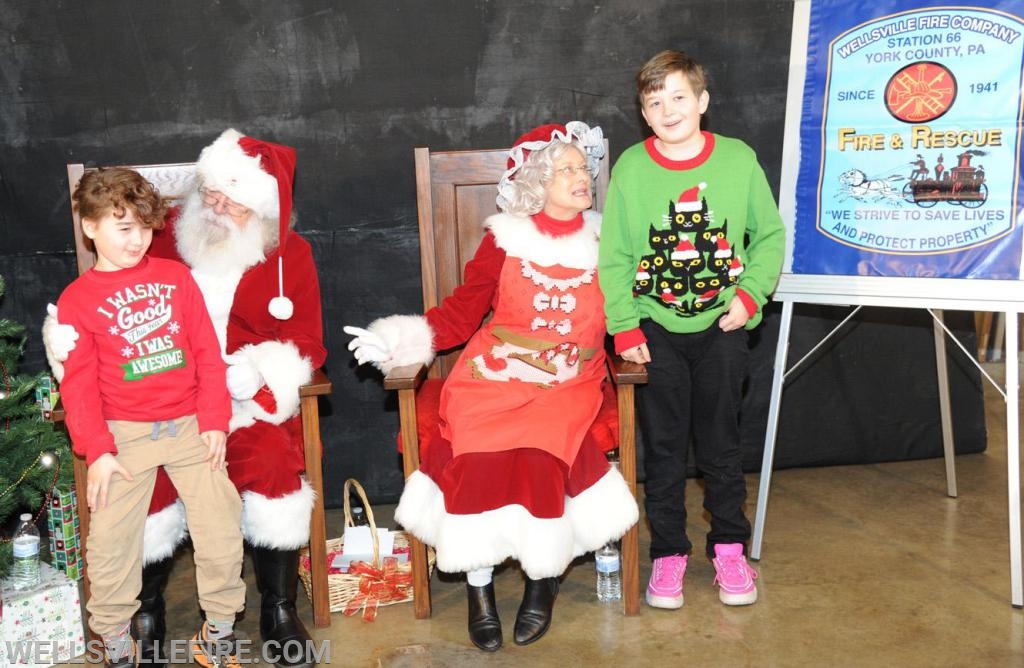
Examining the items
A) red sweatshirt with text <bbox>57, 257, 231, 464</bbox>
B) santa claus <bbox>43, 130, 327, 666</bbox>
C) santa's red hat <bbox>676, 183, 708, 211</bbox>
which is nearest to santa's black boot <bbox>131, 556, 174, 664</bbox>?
santa claus <bbox>43, 130, 327, 666</bbox>

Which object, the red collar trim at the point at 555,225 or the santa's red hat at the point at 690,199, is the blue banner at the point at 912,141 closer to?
the santa's red hat at the point at 690,199

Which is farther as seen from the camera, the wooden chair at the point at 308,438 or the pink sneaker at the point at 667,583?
the pink sneaker at the point at 667,583

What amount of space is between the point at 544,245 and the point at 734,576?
3.67ft

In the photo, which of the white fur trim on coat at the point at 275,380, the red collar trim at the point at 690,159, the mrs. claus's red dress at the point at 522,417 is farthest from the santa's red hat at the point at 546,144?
the white fur trim on coat at the point at 275,380

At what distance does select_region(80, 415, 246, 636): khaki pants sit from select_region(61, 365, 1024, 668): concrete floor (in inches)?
13.6

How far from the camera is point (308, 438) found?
2.69 metres

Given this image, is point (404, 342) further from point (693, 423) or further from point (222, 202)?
point (693, 423)

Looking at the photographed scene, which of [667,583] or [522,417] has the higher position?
[522,417]

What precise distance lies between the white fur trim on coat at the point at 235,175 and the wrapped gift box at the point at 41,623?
1.17m

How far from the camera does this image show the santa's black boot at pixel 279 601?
2.62 meters

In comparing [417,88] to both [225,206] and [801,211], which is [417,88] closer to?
[225,206]

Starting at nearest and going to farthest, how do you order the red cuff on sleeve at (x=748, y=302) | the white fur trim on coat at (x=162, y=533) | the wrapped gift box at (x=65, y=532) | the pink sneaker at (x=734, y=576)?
the white fur trim on coat at (x=162, y=533), the red cuff on sleeve at (x=748, y=302), the pink sneaker at (x=734, y=576), the wrapped gift box at (x=65, y=532)

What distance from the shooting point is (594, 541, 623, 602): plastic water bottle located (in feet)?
9.43

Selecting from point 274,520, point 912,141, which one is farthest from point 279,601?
point 912,141
